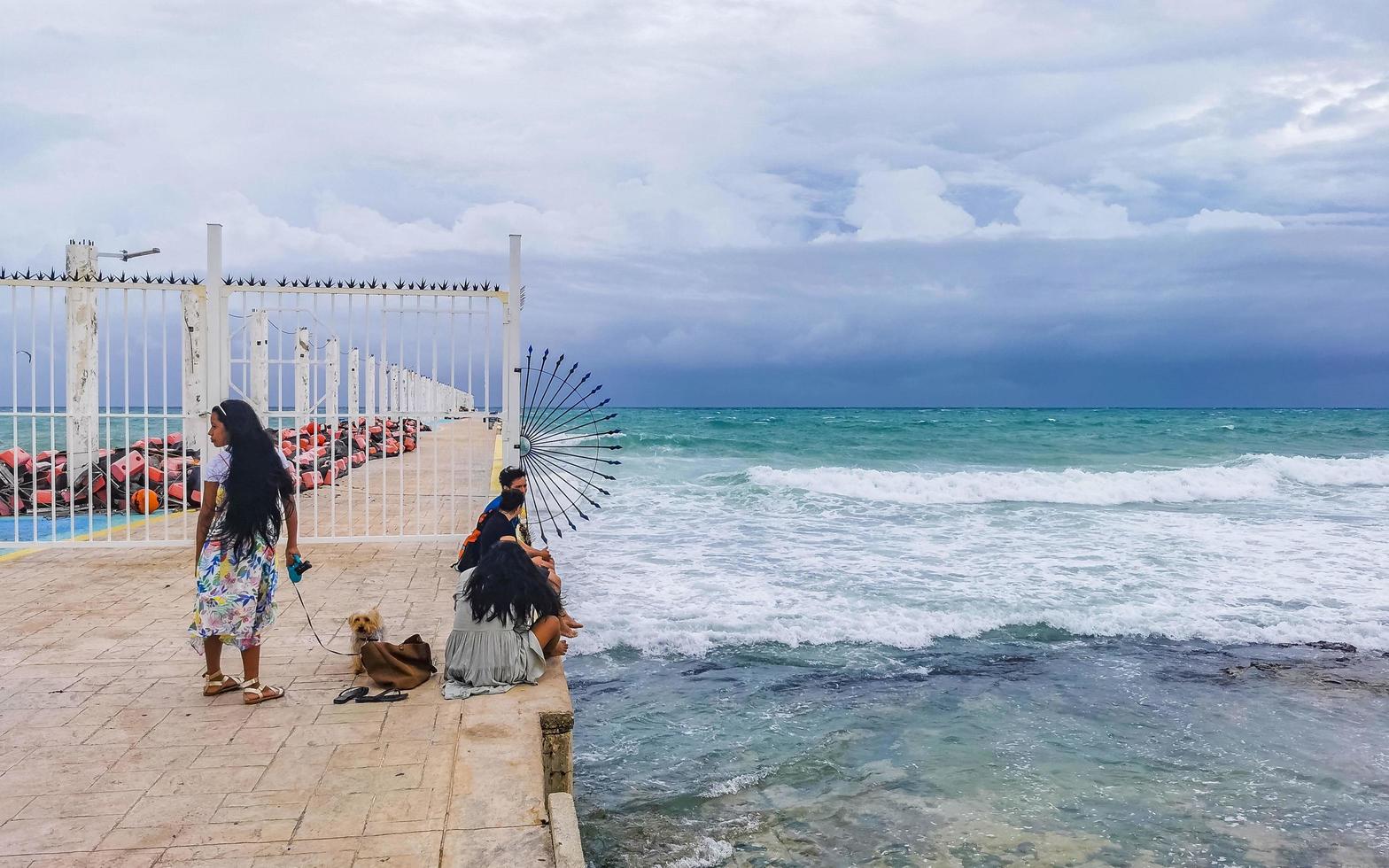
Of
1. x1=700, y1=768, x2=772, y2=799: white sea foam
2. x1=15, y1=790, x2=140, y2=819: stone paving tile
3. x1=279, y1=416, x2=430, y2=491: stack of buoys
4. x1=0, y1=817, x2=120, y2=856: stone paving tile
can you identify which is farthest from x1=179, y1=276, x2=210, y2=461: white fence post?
x1=700, y1=768, x2=772, y2=799: white sea foam

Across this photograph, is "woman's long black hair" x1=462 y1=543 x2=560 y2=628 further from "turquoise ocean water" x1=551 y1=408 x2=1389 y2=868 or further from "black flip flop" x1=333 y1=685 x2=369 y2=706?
"turquoise ocean water" x1=551 y1=408 x2=1389 y2=868

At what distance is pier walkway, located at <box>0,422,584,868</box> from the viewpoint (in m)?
3.37

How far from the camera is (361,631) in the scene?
205 inches

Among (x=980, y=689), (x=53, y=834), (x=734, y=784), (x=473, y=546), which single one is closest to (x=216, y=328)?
(x=473, y=546)

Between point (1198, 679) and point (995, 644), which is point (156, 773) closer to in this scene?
point (995, 644)

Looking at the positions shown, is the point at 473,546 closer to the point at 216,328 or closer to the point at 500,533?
the point at 500,533

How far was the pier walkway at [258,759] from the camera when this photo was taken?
3371 mm

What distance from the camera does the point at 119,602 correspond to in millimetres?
6910

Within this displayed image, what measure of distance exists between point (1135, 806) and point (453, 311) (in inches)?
262

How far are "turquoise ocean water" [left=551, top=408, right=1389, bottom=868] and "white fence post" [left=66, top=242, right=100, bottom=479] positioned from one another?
5.15 metres

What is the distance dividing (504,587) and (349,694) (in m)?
0.96

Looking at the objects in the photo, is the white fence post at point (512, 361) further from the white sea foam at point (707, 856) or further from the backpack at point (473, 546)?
the white sea foam at point (707, 856)

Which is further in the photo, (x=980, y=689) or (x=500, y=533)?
(x=980, y=689)

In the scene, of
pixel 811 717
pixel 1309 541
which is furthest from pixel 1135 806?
pixel 1309 541
